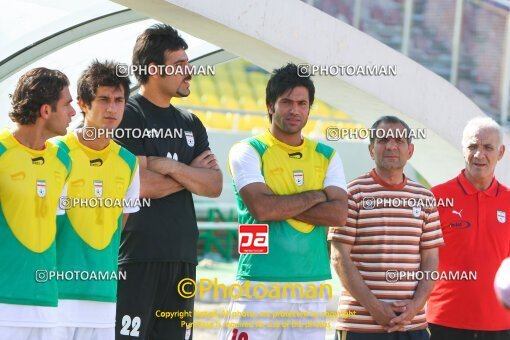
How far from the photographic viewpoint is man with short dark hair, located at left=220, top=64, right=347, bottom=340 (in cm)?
616

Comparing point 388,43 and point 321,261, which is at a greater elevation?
point 388,43

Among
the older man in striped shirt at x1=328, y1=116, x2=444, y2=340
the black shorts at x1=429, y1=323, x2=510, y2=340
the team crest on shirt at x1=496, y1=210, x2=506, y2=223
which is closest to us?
the older man in striped shirt at x1=328, y1=116, x2=444, y2=340

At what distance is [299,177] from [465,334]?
1.53 meters

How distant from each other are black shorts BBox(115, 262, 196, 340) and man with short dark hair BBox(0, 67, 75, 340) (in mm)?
750

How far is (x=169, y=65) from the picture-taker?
6.34 meters

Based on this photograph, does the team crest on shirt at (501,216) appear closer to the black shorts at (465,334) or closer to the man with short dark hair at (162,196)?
the black shorts at (465,334)

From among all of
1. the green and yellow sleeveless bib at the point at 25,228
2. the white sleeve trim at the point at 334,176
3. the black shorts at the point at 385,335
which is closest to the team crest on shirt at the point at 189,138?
the white sleeve trim at the point at 334,176

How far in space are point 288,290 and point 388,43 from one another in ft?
10.2

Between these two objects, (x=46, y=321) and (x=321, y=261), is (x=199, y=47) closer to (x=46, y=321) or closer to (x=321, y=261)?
(x=321, y=261)

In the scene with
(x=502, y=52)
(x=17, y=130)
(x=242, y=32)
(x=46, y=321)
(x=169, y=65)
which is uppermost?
(x=502, y=52)

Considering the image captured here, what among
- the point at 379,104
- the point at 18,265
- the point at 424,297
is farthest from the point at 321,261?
the point at 379,104

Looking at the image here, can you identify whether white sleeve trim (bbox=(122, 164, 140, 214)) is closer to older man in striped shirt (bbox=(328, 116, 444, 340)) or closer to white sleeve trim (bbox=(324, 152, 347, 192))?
white sleeve trim (bbox=(324, 152, 347, 192))

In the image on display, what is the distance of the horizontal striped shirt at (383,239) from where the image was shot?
6418 mm

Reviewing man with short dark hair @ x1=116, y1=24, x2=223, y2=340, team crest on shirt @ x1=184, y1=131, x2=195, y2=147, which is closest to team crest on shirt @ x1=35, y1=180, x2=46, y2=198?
man with short dark hair @ x1=116, y1=24, x2=223, y2=340
